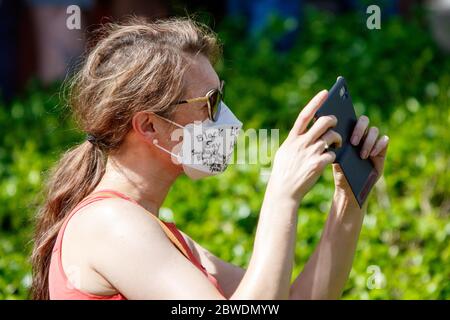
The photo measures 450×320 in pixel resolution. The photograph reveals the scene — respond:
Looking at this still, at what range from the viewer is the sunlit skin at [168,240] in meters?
2.22

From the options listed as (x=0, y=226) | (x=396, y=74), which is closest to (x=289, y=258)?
(x=0, y=226)

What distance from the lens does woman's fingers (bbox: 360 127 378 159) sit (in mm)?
2609

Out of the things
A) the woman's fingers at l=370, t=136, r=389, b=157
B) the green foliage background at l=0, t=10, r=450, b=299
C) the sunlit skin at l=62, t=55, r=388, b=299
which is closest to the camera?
the sunlit skin at l=62, t=55, r=388, b=299

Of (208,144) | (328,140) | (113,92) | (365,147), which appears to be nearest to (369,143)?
(365,147)

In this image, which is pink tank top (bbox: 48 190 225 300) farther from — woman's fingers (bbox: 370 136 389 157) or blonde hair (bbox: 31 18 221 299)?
woman's fingers (bbox: 370 136 389 157)

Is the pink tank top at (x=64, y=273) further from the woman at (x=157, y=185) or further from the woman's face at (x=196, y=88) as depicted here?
the woman's face at (x=196, y=88)

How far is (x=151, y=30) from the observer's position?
2.63 m

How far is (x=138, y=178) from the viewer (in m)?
2.57

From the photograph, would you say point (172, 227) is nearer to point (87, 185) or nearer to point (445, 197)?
point (87, 185)

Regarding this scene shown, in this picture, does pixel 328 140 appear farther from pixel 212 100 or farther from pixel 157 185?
pixel 157 185

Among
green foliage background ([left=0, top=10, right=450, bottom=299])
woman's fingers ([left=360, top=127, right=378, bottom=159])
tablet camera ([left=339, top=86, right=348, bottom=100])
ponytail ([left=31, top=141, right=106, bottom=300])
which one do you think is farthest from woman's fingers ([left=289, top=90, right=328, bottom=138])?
green foliage background ([left=0, top=10, right=450, bottom=299])

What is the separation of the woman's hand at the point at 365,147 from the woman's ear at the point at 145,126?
0.53 meters

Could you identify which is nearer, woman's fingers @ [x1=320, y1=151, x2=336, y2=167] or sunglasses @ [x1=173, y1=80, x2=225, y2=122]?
woman's fingers @ [x1=320, y1=151, x2=336, y2=167]
